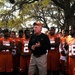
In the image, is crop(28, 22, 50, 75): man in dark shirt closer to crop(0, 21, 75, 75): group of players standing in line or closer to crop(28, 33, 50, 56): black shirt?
crop(28, 33, 50, 56): black shirt

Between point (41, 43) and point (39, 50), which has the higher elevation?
point (41, 43)

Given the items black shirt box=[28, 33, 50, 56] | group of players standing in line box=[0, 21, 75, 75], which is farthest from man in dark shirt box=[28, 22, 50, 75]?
group of players standing in line box=[0, 21, 75, 75]

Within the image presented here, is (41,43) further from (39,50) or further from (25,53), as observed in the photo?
(25,53)

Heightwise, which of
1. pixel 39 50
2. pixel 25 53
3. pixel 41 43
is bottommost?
pixel 25 53

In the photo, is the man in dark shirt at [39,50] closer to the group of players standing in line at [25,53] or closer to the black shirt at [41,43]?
the black shirt at [41,43]

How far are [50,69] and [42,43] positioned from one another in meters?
3.12

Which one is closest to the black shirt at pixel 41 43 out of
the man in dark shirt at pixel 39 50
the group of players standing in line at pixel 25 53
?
the man in dark shirt at pixel 39 50

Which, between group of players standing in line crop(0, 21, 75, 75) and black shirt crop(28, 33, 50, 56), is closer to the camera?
black shirt crop(28, 33, 50, 56)

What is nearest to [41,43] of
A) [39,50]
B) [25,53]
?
[39,50]

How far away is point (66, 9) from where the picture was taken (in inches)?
845

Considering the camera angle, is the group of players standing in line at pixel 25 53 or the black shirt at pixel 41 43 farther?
the group of players standing in line at pixel 25 53

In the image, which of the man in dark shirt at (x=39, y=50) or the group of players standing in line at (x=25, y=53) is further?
the group of players standing in line at (x=25, y=53)

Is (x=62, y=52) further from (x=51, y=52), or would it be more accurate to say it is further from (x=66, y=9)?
(x=66, y=9)

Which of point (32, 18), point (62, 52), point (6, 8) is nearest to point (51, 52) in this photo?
point (62, 52)
